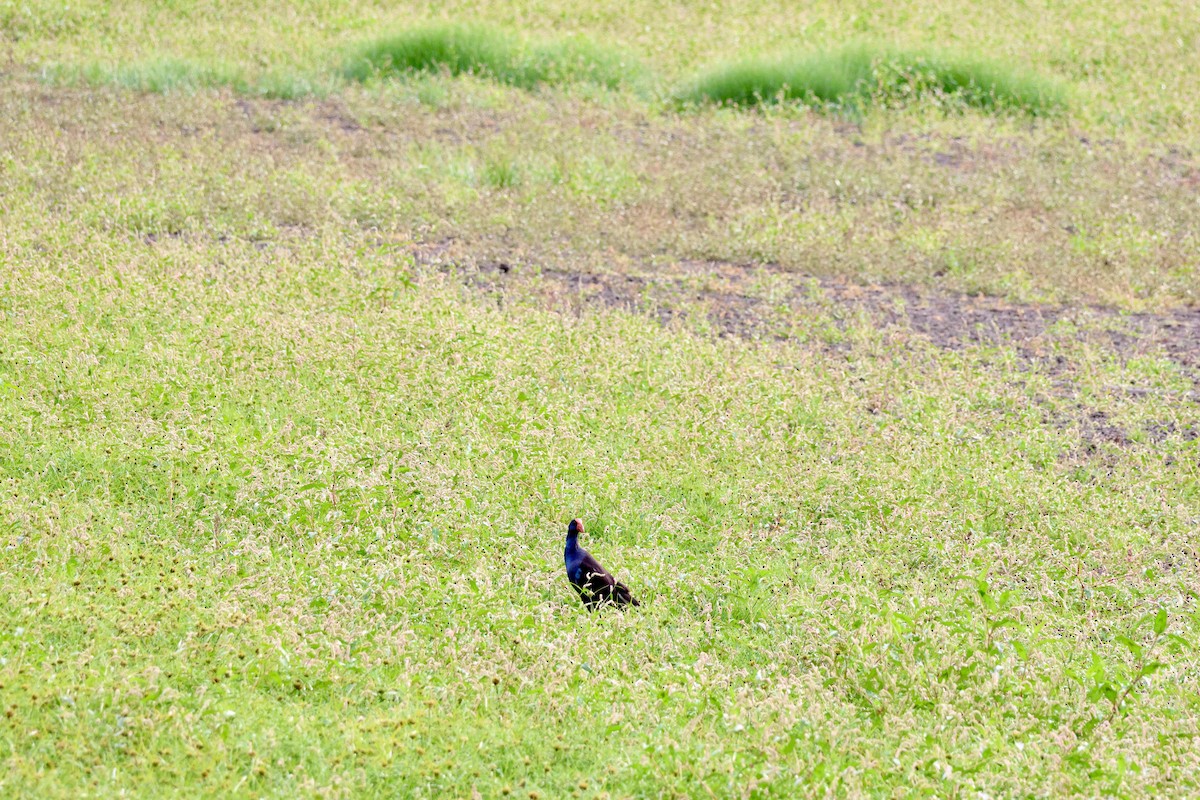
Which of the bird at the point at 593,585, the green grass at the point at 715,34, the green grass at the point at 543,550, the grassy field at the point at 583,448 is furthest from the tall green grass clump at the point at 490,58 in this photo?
the bird at the point at 593,585

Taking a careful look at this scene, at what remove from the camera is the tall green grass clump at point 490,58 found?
54.0ft

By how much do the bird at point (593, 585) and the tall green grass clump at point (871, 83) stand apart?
35.6 ft

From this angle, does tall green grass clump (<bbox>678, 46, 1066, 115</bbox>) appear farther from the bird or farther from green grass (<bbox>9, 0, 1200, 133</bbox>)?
the bird

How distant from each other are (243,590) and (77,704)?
93 cm

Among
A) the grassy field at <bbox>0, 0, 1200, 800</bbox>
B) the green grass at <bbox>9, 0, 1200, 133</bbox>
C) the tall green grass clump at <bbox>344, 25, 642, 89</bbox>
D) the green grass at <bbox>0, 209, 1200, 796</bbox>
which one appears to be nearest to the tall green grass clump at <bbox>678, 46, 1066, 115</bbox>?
the green grass at <bbox>9, 0, 1200, 133</bbox>

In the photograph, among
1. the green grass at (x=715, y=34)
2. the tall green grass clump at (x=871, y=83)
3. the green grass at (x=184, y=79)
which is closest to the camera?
the green grass at (x=184, y=79)

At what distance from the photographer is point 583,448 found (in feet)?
23.5

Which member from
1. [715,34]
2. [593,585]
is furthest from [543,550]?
[715,34]

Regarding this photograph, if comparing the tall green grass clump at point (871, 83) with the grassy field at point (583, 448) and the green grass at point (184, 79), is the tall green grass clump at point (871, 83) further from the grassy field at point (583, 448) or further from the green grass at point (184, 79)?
the green grass at point (184, 79)

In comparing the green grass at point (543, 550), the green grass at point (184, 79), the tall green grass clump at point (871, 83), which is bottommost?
the green grass at point (543, 550)

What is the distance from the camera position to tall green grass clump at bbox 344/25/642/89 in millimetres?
16453

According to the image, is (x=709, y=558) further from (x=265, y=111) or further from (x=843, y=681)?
(x=265, y=111)

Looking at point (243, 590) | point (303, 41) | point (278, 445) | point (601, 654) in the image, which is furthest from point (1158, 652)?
point (303, 41)

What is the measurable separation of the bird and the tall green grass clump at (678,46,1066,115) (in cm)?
1086
